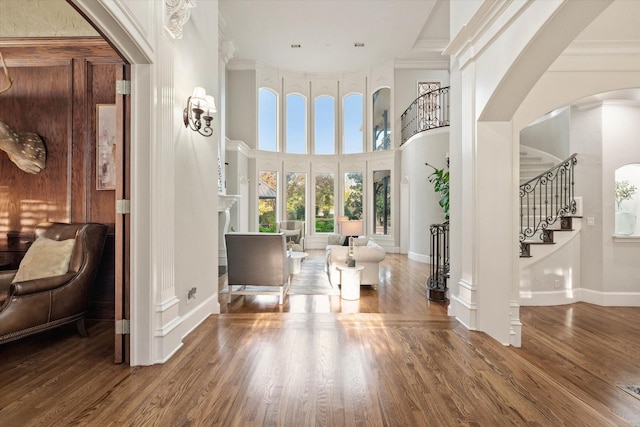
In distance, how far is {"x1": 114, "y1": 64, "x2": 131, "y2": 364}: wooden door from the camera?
7.74 feet

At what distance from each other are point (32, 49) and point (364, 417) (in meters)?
4.72

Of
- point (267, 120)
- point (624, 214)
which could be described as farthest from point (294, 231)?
point (624, 214)

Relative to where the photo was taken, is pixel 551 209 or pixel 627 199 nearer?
pixel 551 209

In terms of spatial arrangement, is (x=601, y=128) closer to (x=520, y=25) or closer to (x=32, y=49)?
(x=520, y=25)

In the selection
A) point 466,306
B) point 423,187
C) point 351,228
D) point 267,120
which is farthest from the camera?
point 267,120

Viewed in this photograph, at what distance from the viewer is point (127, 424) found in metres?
1.68

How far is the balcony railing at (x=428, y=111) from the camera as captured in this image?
28.4 feet

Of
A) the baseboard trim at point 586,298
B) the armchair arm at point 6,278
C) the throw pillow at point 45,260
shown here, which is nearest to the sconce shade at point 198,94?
the throw pillow at point 45,260

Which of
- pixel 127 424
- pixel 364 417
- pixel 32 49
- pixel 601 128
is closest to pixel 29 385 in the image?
pixel 127 424

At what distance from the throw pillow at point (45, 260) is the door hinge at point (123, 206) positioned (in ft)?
3.66

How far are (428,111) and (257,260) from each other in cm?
705

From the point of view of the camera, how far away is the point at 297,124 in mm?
10773

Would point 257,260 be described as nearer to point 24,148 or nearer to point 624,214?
point 24,148

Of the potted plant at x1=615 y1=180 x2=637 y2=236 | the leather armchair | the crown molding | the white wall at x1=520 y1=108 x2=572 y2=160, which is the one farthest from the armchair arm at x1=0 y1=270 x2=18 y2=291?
the white wall at x1=520 y1=108 x2=572 y2=160
